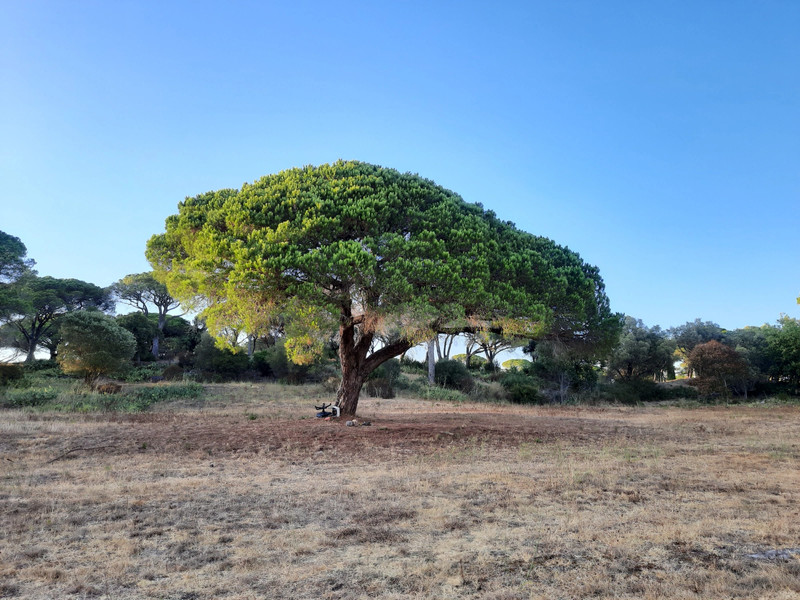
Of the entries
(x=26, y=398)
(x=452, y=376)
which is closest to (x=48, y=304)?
(x=26, y=398)

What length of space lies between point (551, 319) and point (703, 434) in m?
5.84

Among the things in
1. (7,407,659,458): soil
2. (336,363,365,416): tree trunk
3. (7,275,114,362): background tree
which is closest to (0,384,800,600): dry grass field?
(7,407,659,458): soil

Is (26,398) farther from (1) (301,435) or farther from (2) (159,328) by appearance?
(2) (159,328)

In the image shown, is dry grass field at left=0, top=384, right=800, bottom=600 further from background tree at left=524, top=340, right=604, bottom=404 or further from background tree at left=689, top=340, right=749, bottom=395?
background tree at left=689, top=340, right=749, bottom=395

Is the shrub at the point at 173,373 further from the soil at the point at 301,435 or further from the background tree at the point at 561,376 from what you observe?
the background tree at the point at 561,376

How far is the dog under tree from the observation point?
13172 mm

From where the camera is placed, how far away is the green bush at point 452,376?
3591 centimetres

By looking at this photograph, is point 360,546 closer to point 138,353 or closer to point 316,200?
point 316,200

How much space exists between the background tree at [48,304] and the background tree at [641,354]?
4612 centimetres

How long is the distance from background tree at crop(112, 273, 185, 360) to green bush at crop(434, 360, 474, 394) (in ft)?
98.7

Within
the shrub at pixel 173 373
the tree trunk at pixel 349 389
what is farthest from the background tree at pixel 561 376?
the shrub at pixel 173 373

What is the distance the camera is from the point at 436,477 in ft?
27.0

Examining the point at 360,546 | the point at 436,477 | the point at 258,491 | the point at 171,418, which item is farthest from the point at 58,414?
the point at 360,546

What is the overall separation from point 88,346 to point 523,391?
25.2 m
